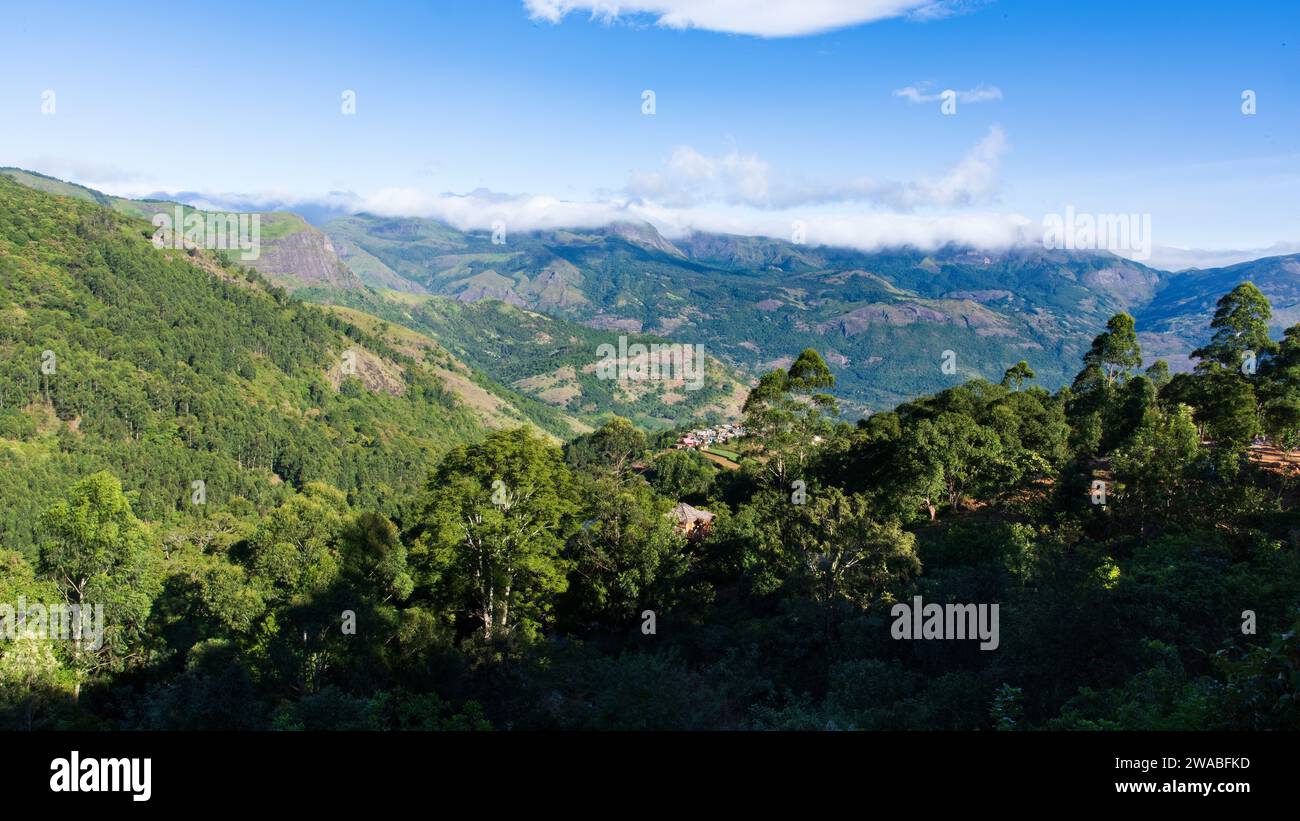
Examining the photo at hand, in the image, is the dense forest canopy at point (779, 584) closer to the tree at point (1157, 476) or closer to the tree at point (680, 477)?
the tree at point (1157, 476)

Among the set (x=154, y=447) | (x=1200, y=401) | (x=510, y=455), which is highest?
(x=1200, y=401)

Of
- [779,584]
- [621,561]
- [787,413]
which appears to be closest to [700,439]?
[787,413]

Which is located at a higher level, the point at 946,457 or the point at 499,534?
the point at 946,457

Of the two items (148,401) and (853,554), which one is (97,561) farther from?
(148,401)

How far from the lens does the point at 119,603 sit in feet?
108

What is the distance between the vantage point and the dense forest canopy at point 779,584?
1670cm

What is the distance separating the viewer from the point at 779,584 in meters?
30.2

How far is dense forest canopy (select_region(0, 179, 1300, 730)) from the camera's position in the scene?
16.7 m

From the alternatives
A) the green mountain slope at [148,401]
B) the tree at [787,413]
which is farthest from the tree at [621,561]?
the green mountain slope at [148,401]

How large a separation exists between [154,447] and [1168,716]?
160m
